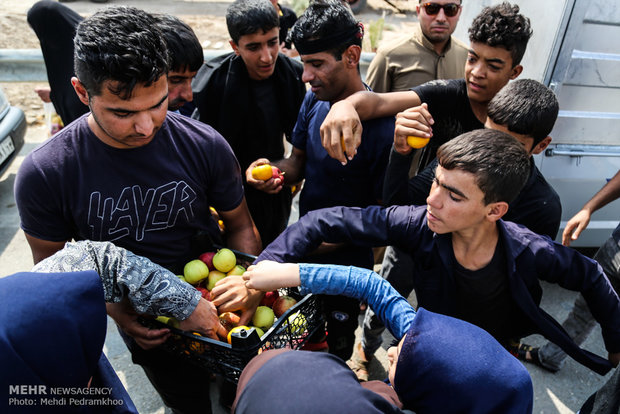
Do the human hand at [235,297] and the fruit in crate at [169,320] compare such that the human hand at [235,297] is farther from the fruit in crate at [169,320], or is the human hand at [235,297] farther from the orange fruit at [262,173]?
the orange fruit at [262,173]

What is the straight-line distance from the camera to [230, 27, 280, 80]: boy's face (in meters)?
2.97

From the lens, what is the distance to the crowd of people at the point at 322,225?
126 centimetres

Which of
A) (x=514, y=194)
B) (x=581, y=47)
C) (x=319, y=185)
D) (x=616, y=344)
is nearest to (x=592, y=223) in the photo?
(x=581, y=47)

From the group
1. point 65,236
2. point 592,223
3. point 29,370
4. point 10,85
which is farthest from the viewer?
point 10,85

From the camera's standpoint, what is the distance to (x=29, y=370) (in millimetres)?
1097

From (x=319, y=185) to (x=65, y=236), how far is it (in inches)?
54.6

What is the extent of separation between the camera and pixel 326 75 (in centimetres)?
250

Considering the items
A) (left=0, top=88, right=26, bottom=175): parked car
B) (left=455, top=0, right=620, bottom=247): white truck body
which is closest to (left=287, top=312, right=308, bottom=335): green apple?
(left=455, top=0, right=620, bottom=247): white truck body

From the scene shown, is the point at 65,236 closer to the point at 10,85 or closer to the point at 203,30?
the point at 10,85

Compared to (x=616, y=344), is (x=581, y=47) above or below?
above

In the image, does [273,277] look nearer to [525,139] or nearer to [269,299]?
[269,299]

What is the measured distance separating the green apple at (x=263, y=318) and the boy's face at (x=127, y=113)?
0.96m

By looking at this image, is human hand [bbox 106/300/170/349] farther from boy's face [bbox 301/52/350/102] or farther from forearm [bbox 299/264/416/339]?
boy's face [bbox 301/52/350/102]

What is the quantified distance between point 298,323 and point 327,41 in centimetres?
166
